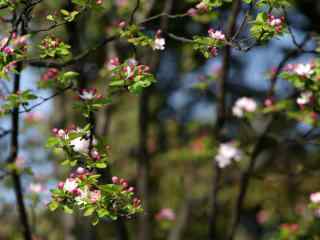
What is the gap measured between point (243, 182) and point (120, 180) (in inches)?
103

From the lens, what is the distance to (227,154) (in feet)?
16.8

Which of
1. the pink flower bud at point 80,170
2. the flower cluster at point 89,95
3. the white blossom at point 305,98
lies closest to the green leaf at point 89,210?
the pink flower bud at point 80,170

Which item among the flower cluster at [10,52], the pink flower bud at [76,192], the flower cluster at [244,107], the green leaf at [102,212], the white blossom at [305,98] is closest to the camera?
the green leaf at [102,212]

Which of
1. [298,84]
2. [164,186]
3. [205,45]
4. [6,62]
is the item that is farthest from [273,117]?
[164,186]

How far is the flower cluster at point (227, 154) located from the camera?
201 inches

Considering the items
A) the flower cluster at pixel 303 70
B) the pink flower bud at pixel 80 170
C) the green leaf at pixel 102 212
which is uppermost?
the flower cluster at pixel 303 70

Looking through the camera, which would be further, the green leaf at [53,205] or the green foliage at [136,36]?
the green foliage at [136,36]

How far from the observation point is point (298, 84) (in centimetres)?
367

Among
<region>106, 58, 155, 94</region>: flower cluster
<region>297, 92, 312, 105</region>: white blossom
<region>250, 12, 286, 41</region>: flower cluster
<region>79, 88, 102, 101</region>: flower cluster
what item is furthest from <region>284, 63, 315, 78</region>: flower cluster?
<region>79, 88, 102, 101</region>: flower cluster

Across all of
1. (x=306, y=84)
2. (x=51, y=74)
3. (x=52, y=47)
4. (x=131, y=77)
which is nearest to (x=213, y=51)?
(x=131, y=77)

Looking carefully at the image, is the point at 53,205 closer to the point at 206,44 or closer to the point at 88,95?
the point at 88,95

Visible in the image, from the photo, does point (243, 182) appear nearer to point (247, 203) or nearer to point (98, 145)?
point (98, 145)

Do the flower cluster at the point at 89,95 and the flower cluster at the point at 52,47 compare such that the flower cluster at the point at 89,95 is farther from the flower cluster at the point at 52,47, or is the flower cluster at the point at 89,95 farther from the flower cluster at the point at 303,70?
the flower cluster at the point at 303,70

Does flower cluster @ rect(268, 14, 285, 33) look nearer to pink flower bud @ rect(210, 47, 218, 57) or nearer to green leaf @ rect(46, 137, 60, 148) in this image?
pink flower bud @ rect(210, 47, 218, 57)
